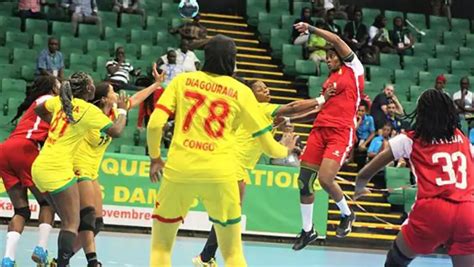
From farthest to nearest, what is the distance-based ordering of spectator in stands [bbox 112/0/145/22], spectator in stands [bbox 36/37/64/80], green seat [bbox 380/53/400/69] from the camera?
1. green seat [bbox 380/53/400/69]
2. spectator in stands [bbox 112/0/145/22]
3. spectator in stands [bbox 36/37/64/80]

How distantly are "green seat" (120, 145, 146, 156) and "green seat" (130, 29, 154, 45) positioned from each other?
418 centimetres

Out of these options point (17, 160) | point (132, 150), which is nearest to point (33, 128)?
point (17, 160)

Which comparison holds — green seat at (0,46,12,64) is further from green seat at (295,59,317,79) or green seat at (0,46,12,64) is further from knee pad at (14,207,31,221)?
knee pad at (14,207,31,221)

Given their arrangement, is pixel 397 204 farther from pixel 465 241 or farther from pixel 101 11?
pixel 465 241

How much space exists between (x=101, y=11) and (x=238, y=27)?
3784 mm

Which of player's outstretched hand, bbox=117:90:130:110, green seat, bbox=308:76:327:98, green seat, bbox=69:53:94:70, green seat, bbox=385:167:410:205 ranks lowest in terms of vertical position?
green seat, bbox=385:167:410:205

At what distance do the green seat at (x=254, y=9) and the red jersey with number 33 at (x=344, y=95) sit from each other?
12.7 meters

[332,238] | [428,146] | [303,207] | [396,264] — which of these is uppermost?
[428,146]

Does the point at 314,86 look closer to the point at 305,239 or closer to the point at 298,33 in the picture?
the point at 298,33

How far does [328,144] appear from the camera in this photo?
9961 mm

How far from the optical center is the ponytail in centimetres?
805

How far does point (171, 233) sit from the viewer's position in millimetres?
6695

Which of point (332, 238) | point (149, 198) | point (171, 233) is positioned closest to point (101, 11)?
point (149, 198)

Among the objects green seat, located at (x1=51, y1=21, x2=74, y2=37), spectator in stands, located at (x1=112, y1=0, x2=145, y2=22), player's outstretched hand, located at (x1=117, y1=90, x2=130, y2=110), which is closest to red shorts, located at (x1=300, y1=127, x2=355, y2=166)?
player's outstretched hand, located at (x1=117, y1=90, x2=130, y2=110)
